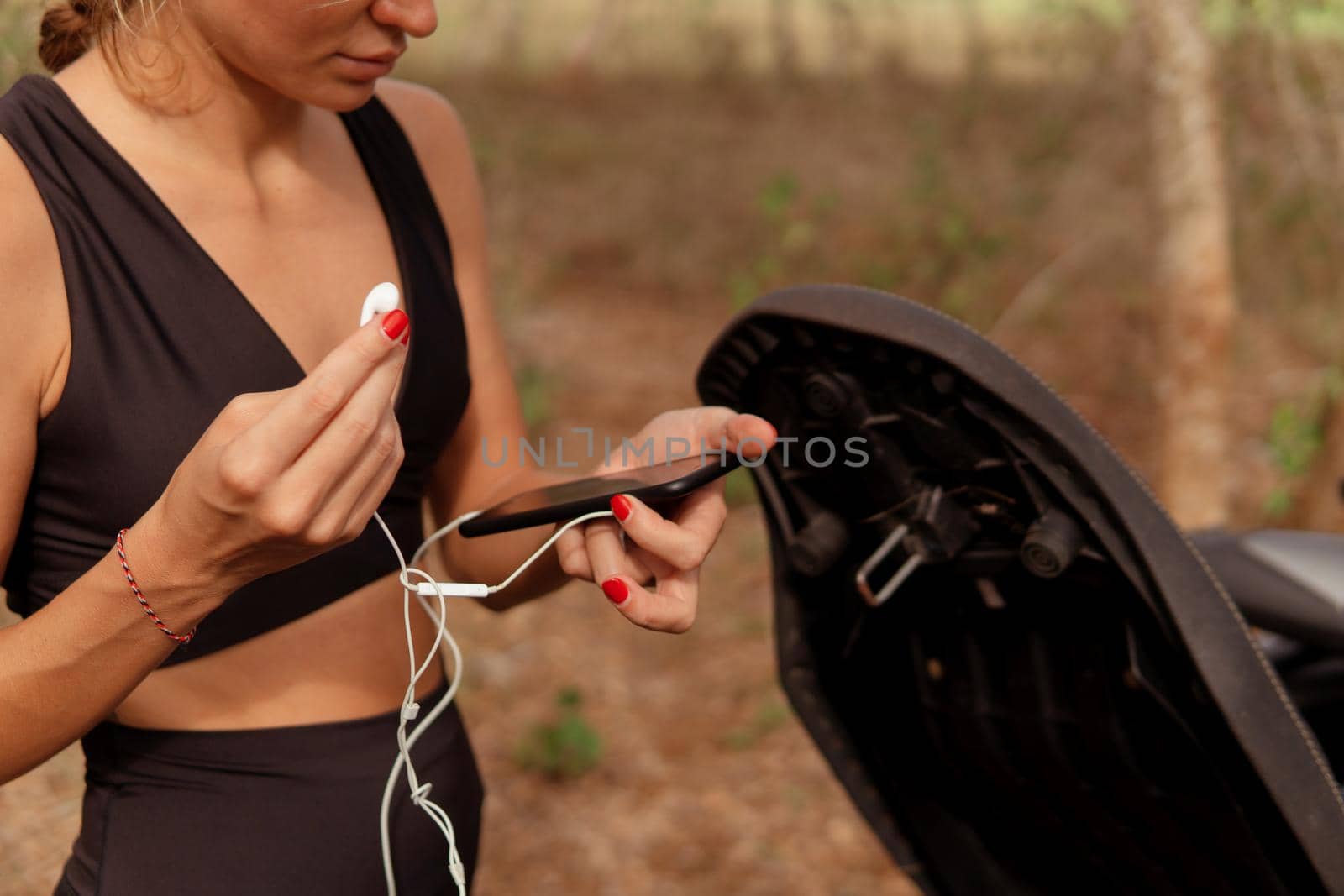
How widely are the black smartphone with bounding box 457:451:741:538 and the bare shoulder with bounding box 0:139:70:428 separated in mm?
444

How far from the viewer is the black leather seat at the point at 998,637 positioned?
3.34 feet

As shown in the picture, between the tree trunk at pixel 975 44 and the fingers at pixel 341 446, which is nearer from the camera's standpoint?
the fingers at pixel 341 446

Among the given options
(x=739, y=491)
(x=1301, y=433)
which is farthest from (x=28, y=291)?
(x=739, y=491)

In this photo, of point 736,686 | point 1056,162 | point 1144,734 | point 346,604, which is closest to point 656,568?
point 346,604

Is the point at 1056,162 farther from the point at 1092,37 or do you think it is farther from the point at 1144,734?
the point at 1144,734

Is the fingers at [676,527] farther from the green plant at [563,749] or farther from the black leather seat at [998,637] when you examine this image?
the green plant at [563,749]

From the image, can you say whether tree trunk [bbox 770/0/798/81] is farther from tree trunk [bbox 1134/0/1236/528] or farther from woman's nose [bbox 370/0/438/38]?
woman's nose [bbox 370/0/438/38]

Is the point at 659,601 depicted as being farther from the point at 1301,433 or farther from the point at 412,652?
the point at 1301,433

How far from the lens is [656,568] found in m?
1.25

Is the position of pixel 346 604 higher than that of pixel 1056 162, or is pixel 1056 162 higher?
pixel 1056 162

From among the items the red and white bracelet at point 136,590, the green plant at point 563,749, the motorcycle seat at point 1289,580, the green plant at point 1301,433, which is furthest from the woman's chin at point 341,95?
the green plant at point 1301,433

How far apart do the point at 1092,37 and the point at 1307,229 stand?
143cm

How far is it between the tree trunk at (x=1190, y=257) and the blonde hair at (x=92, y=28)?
10.1 feet

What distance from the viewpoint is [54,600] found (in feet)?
3.43
